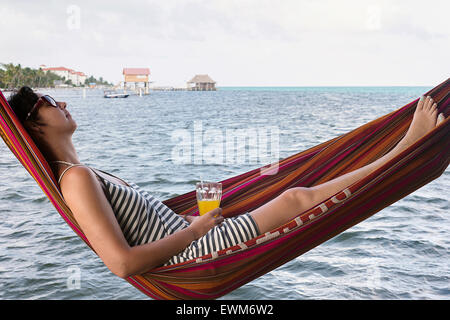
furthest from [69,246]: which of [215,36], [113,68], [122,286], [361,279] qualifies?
[113,68]

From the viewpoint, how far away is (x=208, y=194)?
165 cm

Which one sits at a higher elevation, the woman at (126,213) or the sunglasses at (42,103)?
the sunglasses at (42,103)

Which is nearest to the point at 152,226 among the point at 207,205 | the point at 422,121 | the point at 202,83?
the point at 207,205

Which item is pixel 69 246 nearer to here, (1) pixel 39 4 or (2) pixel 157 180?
(2) pixel 157 180

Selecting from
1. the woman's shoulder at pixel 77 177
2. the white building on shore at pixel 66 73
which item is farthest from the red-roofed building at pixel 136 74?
the woman's shoulder at pixel 77 177

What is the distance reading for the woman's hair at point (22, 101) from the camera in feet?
4.84

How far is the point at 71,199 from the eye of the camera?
130 centimetres

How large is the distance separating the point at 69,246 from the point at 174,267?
91.8 inches

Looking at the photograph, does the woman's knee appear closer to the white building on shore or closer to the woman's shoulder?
the woman's shoulder

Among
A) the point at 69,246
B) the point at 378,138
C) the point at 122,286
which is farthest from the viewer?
the point at 69,246

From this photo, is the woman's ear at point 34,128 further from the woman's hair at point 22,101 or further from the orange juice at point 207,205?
the orange juice at point 207,205

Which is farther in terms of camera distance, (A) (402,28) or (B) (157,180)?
(A) (402,28)

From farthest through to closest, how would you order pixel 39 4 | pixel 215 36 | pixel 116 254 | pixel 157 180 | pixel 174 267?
pixel 215 36 < pixel 39 4 < pixel 157 180 < pixel 174 267 < pixel 116 254

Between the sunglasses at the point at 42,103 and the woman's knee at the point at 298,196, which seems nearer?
the sunglasses at the point at 42,103
